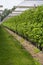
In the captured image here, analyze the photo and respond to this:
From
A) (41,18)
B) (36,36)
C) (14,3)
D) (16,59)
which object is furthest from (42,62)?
(14,3)

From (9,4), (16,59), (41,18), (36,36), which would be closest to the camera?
(16,59)

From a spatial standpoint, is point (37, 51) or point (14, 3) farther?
point (14, 3)

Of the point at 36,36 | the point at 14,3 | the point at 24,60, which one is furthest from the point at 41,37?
the point at 14,3

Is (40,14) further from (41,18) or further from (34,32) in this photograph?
(34,32)

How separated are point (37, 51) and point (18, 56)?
42.2 inches

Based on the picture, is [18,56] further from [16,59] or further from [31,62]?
[31,62]

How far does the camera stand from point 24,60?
943 cm

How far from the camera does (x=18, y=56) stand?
10.3 metres

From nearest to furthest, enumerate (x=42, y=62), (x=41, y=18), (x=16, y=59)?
1. (x=42, y=62)
2. (x=16, y=59)
3. (x=41, y=18)

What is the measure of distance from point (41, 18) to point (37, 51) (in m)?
2.99

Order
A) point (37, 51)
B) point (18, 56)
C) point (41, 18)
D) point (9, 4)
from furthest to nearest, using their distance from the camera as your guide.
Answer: point (9, 4) → point (41, 18) → point (37, 51) → point (18, 56)

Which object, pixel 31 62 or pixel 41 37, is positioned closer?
pixel 31 62

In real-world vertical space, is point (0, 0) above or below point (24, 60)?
below

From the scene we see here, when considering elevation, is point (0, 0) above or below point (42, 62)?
below
